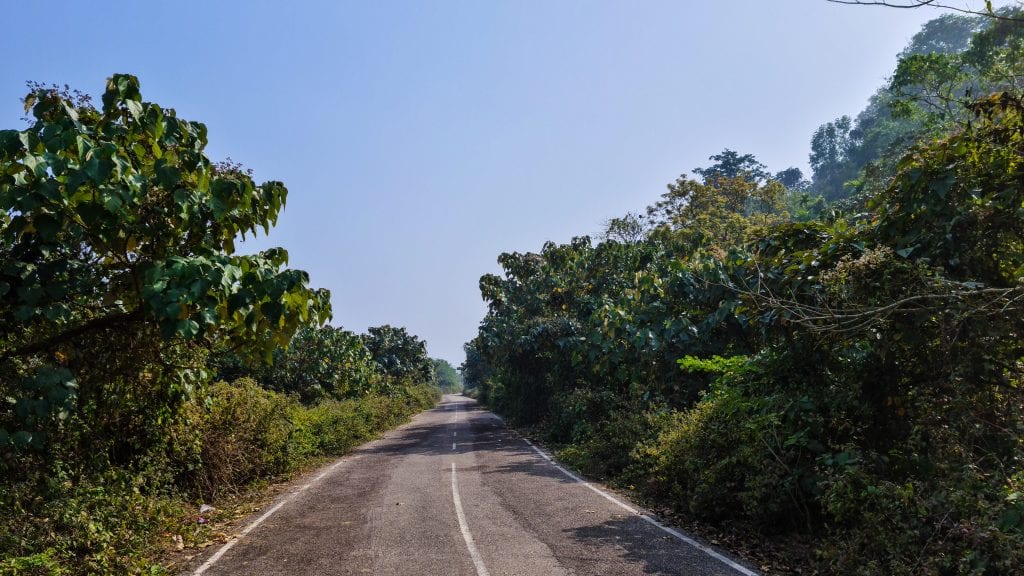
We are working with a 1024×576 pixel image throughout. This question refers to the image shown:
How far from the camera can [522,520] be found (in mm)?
9664

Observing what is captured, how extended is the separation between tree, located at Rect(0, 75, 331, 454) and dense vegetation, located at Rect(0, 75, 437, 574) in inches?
0.6

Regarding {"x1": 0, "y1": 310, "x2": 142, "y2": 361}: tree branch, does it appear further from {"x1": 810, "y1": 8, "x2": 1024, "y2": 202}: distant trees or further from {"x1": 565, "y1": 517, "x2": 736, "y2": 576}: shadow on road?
{"x1": 810, "y1": 8, "x2": 1024, "y2": 202}: distant trees

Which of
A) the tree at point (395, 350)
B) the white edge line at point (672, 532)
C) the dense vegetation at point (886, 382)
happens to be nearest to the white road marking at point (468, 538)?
the white edge line at point (672, 532)

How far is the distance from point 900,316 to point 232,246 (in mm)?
8173

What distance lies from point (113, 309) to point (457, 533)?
211 inches

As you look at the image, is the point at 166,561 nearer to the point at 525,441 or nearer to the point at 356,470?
the point at 356,470

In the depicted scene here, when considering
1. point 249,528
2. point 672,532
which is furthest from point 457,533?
point 249,528

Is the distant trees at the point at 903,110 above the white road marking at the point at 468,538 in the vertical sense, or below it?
above

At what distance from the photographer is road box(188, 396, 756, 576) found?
7324 millimetres

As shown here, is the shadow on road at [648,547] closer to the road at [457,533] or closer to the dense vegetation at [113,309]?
the road at [457,533]

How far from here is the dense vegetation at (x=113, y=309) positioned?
208 inches

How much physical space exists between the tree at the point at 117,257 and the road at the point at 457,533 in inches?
113

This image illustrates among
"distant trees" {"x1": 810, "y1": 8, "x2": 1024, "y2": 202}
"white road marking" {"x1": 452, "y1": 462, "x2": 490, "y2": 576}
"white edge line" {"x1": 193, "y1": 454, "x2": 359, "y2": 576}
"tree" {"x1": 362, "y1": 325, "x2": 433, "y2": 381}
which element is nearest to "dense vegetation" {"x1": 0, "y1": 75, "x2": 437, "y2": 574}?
"white edge line" {"x1": 193, "y1": 454, "x2": 359, "y2": 576}

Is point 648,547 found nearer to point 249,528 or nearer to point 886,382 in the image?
point 886,382
